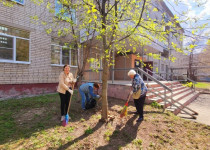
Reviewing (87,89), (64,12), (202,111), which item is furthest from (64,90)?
(202,111)

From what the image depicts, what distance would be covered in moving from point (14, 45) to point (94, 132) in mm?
6210

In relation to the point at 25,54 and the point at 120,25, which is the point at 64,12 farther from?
the point at 25,54

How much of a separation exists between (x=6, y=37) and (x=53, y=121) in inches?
212

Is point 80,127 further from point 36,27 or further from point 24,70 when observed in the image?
point 36,27

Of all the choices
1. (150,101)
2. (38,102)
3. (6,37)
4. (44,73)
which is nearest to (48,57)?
(44,73)

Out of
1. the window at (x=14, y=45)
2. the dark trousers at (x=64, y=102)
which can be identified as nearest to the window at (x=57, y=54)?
the window at (x=14, y=45)

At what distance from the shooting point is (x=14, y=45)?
252 inches

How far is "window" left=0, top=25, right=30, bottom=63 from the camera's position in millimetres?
6090

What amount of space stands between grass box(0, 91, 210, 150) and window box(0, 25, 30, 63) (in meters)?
3.19

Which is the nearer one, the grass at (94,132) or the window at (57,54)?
the grass at (94,132)

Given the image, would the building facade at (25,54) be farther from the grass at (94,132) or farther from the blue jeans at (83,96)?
the blue jeans at (83,96)

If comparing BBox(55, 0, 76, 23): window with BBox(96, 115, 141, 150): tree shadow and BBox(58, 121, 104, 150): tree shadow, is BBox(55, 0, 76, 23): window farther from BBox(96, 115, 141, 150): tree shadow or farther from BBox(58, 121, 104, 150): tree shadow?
BBox(96, 115, 141, 150): tree shadow

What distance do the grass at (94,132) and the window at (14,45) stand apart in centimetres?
319

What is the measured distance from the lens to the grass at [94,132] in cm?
258
